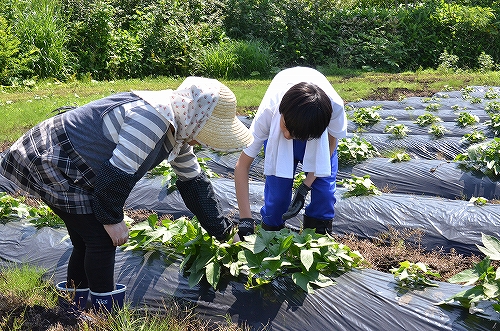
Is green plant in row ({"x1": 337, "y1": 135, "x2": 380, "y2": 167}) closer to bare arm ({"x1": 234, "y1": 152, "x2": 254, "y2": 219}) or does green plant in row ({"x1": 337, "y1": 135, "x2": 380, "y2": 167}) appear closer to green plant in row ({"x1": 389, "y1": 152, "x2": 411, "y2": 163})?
green plant in row ({"x1": 389, "y1": 152, "x2": 411, "y2": 163})

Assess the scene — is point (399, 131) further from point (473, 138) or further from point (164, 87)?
point (164, 87)

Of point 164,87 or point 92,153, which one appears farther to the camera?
point 164,87

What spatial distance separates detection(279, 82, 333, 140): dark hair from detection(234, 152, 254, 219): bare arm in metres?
0.50


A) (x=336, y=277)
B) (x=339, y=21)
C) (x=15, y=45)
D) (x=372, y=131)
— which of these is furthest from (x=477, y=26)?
(x=336, y=277)

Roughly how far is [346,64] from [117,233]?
13532 mm

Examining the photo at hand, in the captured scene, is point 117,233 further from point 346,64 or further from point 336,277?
point 346,64

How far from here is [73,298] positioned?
9.47ft

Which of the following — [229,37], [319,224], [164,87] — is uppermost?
[319,224]

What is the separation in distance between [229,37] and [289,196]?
12322 mm

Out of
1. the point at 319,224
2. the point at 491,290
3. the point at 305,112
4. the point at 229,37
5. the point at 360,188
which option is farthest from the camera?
the point at 229,37

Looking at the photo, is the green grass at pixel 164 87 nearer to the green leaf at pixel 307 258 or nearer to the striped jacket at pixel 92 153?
the striped jacket at pixel 92 153

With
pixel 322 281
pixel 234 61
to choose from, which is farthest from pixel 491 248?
pixel 234 61

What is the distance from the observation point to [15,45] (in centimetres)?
1066

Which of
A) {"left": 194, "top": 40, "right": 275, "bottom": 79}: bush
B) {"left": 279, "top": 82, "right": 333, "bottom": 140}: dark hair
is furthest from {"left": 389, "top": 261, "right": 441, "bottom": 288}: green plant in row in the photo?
{"left": 194, "top": 40, "right": 275, "bottom": 79}: bush
